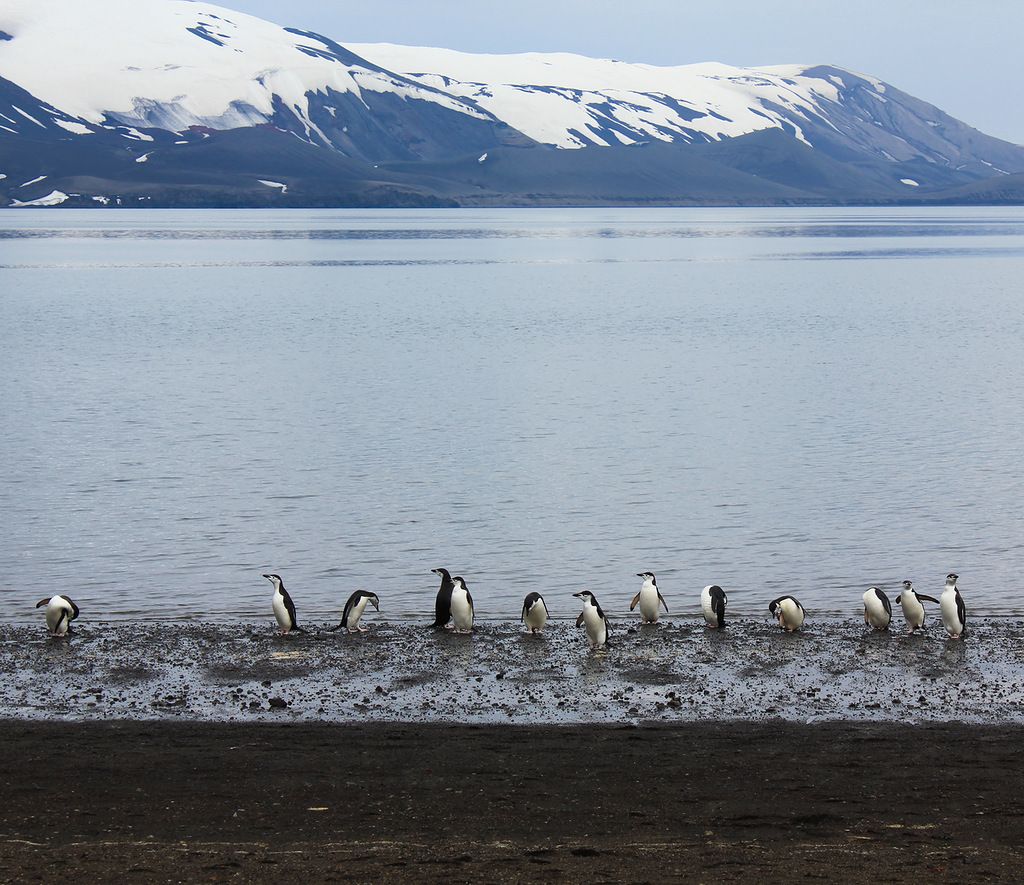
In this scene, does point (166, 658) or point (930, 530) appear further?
point (930, 530)

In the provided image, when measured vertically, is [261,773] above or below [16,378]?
above

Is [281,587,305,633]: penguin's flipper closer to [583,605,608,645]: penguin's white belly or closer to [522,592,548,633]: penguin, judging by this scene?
[522,592,548,633]: penguin

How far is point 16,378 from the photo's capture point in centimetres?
5247

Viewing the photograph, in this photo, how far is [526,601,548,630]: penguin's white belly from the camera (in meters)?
18.5

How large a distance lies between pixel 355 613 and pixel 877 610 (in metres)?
6.55

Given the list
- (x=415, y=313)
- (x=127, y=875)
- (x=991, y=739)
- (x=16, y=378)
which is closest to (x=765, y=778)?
(x=991, y=739)

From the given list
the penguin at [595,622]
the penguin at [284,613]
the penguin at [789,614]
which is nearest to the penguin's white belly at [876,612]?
the penguin at [789,614]

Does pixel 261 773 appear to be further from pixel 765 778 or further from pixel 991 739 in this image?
pixel 991 739

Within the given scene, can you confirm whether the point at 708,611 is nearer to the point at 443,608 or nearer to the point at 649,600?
the point at 649,600

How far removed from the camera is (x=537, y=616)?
730 inches

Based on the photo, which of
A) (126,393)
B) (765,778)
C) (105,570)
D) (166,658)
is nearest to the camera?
(765,778)

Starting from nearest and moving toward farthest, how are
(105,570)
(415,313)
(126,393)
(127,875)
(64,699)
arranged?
(127,875) → (64,699) → (105,570) → (126,393) → (415,313)

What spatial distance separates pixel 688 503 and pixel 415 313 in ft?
181

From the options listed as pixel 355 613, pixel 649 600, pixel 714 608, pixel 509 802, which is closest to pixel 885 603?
pixel 714 608
